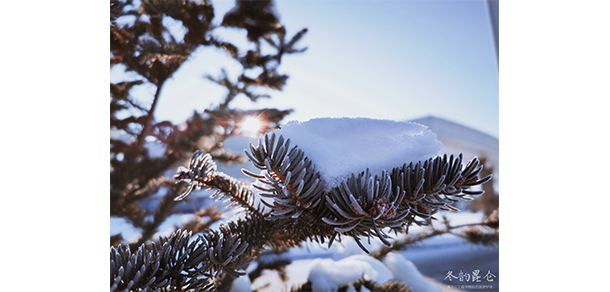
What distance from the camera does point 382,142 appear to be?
16cm

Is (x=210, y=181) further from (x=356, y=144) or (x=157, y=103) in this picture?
(x=157, y=103)

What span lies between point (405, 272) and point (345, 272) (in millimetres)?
203

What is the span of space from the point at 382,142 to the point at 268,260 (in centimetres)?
80

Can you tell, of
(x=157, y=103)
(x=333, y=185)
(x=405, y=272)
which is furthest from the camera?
(x=405, y=272)

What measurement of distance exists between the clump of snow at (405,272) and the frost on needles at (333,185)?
0.75m

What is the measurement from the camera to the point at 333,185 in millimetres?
147

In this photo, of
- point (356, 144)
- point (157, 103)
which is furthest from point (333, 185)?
point (157, 103)

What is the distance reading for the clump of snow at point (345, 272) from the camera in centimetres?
73

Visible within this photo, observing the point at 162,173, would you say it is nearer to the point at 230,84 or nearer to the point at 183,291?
the point at 230,84

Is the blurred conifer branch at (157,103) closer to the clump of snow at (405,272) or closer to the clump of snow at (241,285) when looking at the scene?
the clump of snow at (241,285)

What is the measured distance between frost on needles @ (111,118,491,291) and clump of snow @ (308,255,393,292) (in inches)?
23.9

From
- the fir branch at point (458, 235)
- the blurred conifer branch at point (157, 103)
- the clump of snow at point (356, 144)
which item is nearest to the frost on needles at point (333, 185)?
the clump of snow at point (356, 144)

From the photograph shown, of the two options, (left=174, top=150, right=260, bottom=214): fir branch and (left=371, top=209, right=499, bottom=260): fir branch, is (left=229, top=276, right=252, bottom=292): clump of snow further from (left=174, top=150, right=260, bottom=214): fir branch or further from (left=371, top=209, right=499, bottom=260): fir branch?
(left=174, top=150, right=260, bottom=214): fir branch
